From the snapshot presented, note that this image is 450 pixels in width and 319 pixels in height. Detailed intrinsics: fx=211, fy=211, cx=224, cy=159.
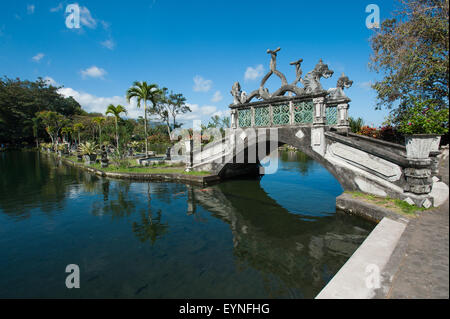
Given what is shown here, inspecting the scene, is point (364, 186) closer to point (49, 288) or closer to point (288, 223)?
point (288, 223)

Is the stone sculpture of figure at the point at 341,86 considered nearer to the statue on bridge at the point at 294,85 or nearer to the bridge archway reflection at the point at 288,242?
the statue on bridge at the point at 294,85

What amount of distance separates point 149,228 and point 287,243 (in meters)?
3.88

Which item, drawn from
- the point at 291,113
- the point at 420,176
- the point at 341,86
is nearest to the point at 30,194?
the point at 291,113

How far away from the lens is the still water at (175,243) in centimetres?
370

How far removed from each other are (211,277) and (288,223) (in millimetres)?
3364

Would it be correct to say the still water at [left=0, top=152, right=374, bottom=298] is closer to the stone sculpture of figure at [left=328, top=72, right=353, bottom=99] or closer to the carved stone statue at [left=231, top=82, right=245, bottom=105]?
the stone sculpture of figure at [left=328, top=72, right=353, bottom=99]

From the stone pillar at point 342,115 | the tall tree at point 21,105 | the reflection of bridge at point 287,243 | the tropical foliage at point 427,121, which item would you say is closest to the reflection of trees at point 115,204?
the reflection of bridge at point 287,243

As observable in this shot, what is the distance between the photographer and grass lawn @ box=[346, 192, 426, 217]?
5191mm

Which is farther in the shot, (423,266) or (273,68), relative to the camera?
(273,68)

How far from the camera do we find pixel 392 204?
18.9 ft

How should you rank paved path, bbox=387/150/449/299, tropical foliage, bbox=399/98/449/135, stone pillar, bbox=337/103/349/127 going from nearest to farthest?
paved path, bbox=387/150/449/299, tropical foliage, bbox=399/98/449/135, stone pillar, bbox=337/103/349/127

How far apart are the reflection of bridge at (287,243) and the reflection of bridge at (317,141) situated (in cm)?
151

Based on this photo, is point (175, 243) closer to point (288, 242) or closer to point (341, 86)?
point (288, 242)

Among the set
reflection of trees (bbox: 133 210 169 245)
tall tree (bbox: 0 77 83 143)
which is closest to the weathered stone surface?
reflection of trees (bbox: 133 210 169 245)
